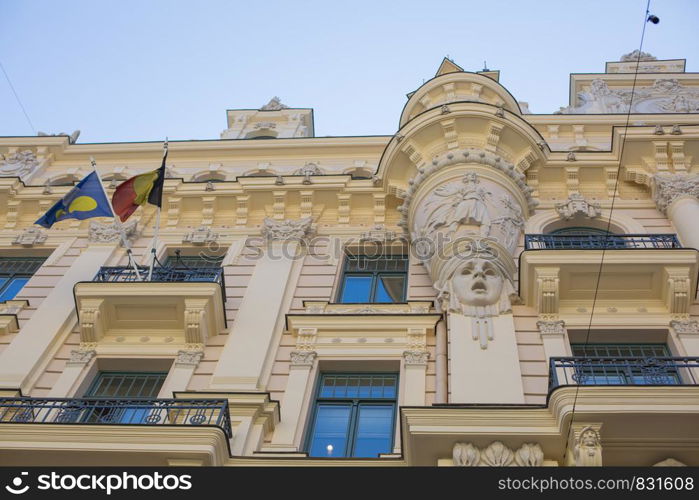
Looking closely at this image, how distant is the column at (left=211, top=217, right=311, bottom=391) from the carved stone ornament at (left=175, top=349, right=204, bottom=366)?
1.61ft

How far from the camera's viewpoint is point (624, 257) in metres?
16.5

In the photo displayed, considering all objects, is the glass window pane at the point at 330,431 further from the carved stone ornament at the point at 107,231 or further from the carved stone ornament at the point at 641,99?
the carved stone ornament at the point at 641,99

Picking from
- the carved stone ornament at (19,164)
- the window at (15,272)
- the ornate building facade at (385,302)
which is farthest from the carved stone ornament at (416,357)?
the carved stone ornament at (19,164)

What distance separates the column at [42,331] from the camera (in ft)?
53.4

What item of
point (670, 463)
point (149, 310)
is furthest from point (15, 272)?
point (670, 463)

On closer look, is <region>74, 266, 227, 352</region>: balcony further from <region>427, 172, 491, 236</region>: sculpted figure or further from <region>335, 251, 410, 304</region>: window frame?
<region>427, 172, 491, 236</region>: sculpted figure

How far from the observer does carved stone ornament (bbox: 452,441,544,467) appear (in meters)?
11.7

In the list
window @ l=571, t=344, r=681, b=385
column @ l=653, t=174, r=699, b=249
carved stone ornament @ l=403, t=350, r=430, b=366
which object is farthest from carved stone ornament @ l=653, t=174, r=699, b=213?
carved stone ornament @ l=403, t=350, r=430, b=366

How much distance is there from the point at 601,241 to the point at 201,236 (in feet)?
32.9

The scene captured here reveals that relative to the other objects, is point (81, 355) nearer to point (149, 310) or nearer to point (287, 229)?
point (149, 310)

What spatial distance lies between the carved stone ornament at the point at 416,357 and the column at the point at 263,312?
8.79 feet

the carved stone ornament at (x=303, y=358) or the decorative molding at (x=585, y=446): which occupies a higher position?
the carved stone ornament at (x=303, y=358)
